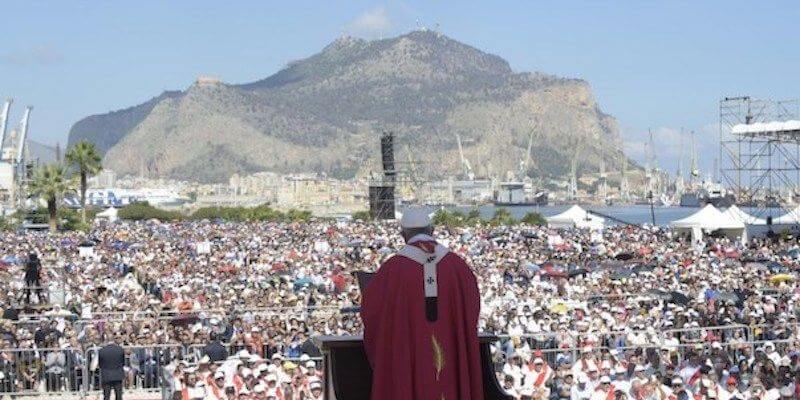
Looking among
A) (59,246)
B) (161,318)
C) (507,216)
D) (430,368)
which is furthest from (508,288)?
(507,216)

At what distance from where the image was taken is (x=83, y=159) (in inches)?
3573

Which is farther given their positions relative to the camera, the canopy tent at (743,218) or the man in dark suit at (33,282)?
the canopy tent at (743,218)

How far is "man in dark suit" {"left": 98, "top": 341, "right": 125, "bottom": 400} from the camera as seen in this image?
16172 mm

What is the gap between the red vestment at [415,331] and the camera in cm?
668

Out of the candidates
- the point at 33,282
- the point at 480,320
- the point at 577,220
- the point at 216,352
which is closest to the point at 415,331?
the point at 216,352

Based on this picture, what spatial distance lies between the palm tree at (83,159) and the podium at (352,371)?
281ft

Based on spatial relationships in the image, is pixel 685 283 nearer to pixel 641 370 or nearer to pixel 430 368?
pixel 641 370

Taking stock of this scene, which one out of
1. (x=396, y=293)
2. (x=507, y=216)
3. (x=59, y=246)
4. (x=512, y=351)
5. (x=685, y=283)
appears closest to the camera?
(x=396, y=293)

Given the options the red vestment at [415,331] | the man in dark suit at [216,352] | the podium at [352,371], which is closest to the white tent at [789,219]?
the man in dark suit at [216,352]

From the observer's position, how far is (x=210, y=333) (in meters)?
20.5

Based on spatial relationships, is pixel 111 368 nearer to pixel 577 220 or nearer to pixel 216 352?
pixel 216 352

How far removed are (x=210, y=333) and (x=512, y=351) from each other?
5.79 metres

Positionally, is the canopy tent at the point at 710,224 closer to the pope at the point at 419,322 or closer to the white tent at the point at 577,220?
the white tent at the point at 577,220

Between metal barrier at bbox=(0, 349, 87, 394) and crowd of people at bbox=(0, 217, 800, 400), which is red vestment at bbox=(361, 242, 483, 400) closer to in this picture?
crowd of people at bbox=(0, 217, 800, 400)
